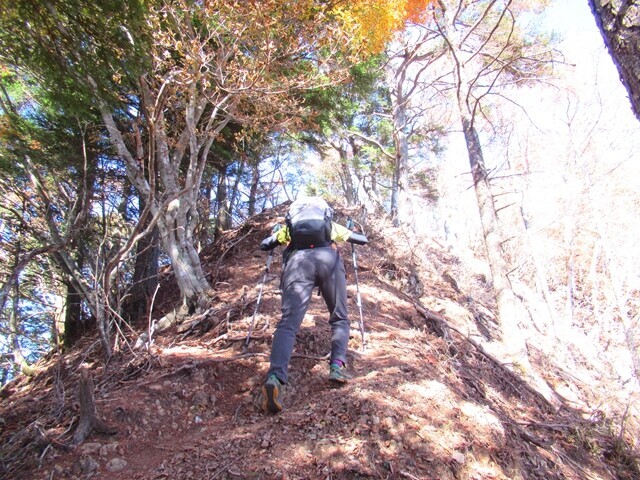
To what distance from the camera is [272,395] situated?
113 inches

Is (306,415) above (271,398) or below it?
below

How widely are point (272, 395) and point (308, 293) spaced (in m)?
0.87

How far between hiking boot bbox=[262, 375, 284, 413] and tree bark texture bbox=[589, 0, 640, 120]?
278 centimetres

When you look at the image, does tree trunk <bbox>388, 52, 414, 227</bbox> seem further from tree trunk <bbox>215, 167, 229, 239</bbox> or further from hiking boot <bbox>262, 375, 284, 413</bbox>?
hiking boot <bbox>262, 375, 284, 413</bbox>

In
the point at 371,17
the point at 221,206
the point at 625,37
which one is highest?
the point at 371,17

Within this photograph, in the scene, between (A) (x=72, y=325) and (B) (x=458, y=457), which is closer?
(B) (x=458, y=457)

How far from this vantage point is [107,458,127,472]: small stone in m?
2.54

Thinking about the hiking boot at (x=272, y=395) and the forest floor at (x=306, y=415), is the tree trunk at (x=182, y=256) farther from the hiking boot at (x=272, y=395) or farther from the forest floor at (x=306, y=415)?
the hiking boot at (x=272, y=395)

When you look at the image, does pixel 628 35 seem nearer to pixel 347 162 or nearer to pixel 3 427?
pixel 3 427

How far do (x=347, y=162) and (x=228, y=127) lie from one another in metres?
10.4

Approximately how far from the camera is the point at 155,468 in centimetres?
246

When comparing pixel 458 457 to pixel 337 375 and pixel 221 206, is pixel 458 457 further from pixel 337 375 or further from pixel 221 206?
pixel 221 206

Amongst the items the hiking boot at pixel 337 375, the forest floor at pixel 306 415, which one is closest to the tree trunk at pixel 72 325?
the forest floor at pixel 306 415

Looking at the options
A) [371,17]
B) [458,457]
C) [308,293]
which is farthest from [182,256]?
[371,17]
